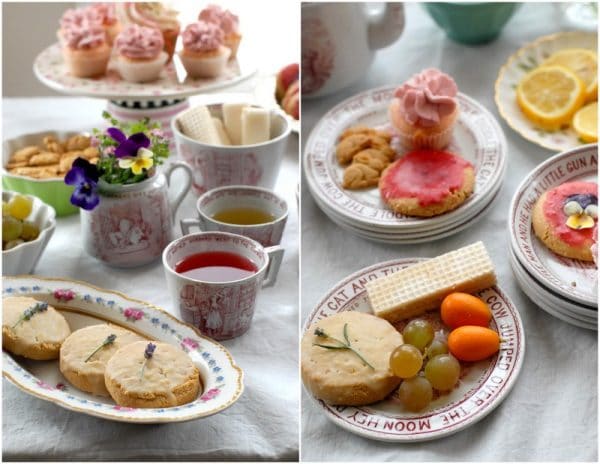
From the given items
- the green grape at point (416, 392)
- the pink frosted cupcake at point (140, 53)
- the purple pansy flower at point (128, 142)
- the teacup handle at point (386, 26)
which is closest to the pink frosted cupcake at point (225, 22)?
the pink frosted cupcake at point (140, 53)

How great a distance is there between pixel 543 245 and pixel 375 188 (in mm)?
237

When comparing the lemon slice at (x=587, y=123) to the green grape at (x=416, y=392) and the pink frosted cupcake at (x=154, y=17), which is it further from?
the pink frosted cupcake at (x=154, y=17)

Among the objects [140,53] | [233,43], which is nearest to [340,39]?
[233,43]

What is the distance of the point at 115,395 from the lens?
71 cm

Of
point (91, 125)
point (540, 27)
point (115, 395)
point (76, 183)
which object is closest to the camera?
point (115, 395)

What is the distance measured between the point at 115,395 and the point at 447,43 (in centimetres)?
95

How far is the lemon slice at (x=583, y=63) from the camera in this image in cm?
117

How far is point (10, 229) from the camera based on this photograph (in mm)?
914

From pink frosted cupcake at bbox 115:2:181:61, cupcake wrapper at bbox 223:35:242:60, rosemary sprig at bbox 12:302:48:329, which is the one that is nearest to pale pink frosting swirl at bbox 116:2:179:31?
pink frosted cupcake at bbox 115:2:181:61

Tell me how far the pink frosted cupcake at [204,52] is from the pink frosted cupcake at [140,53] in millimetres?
41

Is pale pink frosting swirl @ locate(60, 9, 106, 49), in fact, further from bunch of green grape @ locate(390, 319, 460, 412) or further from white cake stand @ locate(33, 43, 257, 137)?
bunch of green grape @ locate(390, 319, 460, 412)

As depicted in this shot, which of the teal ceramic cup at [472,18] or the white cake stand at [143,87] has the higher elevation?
the teal ceramic cup at [472,18]

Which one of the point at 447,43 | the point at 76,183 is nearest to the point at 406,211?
the point at 76,183

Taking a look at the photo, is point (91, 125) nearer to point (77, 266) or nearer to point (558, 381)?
point (77, 266)
